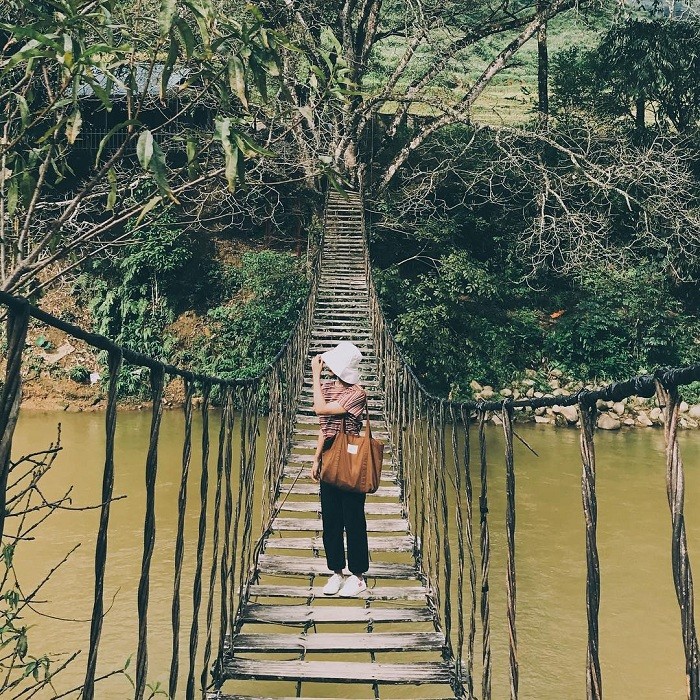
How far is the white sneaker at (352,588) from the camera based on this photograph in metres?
2.80

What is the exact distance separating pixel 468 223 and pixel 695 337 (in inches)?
154

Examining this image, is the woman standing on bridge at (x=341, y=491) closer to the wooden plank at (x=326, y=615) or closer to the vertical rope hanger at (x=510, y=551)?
the wooden plank at (x=326, y=615)

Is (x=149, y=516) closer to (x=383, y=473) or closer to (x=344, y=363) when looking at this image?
(x=344, y=363)

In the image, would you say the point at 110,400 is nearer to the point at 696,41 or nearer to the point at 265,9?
the point at 265,9

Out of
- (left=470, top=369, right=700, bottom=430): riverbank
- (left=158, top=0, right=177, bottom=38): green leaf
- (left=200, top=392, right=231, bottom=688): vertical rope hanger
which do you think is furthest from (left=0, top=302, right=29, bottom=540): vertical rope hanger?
(left=470, top=369, right=700, bottom=430): riverbank

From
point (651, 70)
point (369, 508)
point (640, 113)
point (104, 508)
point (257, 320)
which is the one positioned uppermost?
point (651, 70)

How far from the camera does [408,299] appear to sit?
1042 centimetres

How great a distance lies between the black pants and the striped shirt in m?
0.21

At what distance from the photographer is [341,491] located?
9.02ft

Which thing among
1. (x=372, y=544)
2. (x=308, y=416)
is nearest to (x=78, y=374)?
(x=308, y=416)

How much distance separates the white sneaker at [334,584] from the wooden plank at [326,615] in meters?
0.10

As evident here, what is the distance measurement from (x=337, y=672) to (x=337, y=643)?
15 cm

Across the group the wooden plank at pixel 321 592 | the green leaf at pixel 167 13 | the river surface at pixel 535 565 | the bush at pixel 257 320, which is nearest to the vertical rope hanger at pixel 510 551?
the green leaf at pixel 167 13

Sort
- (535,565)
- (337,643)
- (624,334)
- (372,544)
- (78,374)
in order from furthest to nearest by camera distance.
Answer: (624,334), (78,374), (535,565), (372,544), (337,643)
